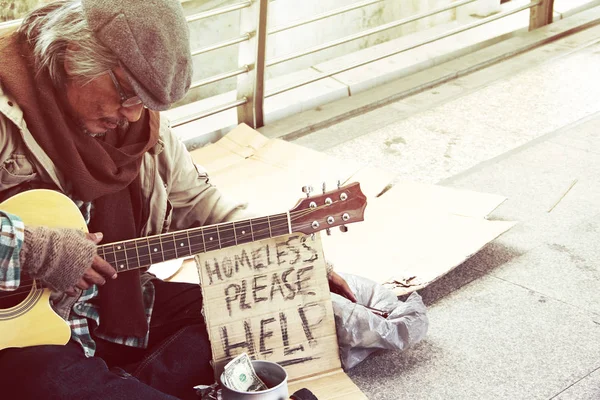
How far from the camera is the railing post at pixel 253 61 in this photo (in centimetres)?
402

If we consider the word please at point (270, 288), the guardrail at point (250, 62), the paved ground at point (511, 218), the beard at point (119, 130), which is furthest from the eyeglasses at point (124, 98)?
the guardrail at point (250, 62)

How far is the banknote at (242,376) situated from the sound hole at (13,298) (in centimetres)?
54

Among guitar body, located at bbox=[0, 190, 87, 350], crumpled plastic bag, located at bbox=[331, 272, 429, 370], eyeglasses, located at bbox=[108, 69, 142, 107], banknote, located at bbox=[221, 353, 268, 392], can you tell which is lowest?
crumpled plastic bag, located at bbox=[331, 272, 429, 370]

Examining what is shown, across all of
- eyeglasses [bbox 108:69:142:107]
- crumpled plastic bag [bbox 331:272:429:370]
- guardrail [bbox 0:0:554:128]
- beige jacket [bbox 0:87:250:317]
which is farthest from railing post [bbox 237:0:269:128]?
eyeglasses [bbox 108:69:142:107]

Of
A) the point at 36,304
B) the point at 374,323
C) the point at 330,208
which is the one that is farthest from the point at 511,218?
the point at 36,304

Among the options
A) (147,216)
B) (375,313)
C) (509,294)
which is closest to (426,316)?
(375,313)

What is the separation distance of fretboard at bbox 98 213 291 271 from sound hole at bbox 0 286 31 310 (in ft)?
0.69

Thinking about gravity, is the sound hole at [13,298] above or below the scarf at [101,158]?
below

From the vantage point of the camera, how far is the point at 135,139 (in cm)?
219

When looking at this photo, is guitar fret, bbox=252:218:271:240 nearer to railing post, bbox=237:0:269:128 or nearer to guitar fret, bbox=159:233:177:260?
guitar fret, bbox=159:233:177:260

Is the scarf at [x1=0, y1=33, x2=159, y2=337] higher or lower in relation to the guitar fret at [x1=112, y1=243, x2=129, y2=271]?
higher

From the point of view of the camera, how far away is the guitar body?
6.63 ft

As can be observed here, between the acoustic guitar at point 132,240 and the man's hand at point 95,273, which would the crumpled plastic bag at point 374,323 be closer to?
the acoustic guitar at point 132,240

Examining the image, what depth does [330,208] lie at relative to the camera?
220cm
